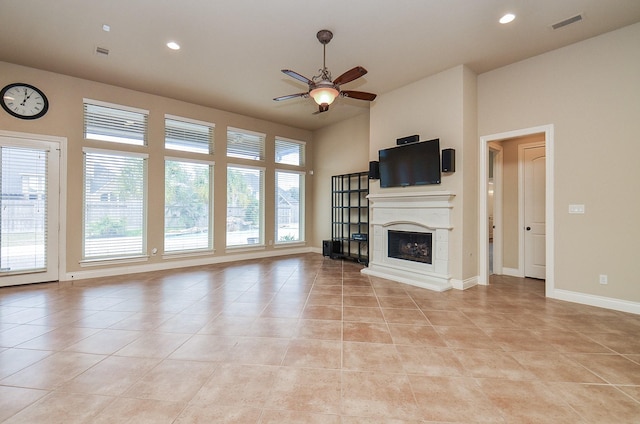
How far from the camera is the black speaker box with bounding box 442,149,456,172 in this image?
13.9 feet

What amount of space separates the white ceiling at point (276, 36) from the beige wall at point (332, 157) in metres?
1.72

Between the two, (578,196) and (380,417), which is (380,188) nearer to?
(578,196)

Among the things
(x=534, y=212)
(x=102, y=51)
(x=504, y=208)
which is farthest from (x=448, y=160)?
(x=102, y=51)

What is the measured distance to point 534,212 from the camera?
4855 mm

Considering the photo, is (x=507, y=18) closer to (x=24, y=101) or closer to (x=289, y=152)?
(x=289, y=152)

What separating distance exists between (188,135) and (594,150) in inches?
267

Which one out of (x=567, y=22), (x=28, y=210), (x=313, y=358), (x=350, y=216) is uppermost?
(x=567, y=22)

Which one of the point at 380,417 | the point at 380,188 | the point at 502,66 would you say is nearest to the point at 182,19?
the point at 380,188

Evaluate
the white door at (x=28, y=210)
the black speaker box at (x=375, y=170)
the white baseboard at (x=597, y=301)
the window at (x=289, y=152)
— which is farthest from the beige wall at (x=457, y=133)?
the white door at (x=28, y=210)

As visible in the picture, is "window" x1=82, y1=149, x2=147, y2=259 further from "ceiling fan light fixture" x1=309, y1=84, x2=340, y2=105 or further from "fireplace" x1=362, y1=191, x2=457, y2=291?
"fireplace" x1=362, y1=191, x2=457, y2=291

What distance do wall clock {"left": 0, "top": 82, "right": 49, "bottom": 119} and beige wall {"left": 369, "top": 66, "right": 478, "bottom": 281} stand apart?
6118 millimetres

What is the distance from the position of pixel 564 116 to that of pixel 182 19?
5.06m

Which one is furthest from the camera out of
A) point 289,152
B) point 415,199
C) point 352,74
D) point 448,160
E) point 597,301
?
point 289,152

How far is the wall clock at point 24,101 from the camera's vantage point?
14.0 feet
